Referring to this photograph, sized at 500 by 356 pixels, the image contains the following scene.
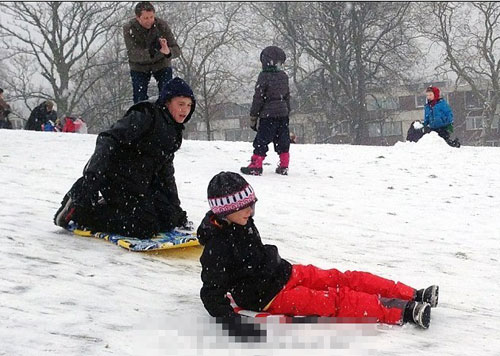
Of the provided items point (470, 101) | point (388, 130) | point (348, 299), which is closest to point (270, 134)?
point (348, 299)

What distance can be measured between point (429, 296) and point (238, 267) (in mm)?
1026

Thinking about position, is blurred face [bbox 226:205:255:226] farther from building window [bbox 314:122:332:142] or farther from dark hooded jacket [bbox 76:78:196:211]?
building window [bbox 314:122:332:142]

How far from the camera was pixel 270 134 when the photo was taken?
8.41m

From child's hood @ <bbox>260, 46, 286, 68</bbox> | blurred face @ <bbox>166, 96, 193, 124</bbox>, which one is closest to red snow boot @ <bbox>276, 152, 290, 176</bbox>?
child's hood @ <bbox>260, 46, 286, 68</bbox>

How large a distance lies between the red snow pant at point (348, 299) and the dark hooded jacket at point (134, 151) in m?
1.56

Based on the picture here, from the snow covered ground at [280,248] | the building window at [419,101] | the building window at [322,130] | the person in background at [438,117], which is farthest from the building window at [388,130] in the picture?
the snow covered ground at [280,248]

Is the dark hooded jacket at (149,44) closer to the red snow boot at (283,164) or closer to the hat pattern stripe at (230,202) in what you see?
the red snow boot at (283,164)

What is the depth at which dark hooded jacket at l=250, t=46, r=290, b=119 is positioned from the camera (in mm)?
8336

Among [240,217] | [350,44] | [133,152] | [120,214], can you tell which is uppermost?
[350,44]

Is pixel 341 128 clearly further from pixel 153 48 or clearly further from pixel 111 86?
pixel 153 48

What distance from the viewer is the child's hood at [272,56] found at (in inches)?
327

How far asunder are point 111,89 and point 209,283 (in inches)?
1280

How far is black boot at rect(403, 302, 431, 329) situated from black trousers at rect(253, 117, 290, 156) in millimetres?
5336

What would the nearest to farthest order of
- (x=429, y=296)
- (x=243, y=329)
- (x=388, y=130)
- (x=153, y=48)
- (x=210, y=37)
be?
(x=243, y=329), (x=429, y=296), (x=153, y=48), (x=210, y=37), (x=388, y=130)
